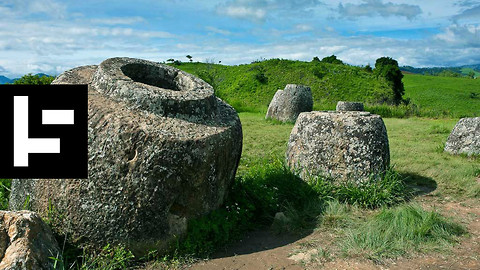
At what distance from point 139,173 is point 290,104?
51.5 feet

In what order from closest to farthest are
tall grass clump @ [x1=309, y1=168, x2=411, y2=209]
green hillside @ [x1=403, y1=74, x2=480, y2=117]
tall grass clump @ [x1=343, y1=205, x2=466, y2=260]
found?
tall grass clump @ [x1=343, y1=205, x2=466, y2=260] < tall grass clump @ [x1=309, y1=168, x2=411, y2=209] < green hillside @ [x1=403, y1=74, x2=480, y2=117]

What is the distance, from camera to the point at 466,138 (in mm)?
11508

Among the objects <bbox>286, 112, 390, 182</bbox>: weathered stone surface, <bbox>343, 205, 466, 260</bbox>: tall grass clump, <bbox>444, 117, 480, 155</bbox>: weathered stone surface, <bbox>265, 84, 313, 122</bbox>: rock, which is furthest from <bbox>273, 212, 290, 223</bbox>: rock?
<bbox>265, 84, 313, 122</bbox>: rock

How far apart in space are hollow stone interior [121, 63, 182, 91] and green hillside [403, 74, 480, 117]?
3705 cm

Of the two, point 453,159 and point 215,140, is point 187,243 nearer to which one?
point 215,140

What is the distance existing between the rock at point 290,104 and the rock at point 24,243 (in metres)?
16.0

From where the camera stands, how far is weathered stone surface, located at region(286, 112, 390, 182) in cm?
773

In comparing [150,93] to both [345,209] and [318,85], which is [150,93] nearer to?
[345,209]

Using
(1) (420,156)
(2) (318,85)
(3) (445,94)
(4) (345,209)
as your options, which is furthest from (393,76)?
(4) (345,209)

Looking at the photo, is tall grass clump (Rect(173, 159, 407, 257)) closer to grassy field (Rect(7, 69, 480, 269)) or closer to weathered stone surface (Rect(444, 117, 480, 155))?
grassy field (Rect(7, 69, 480, 269))

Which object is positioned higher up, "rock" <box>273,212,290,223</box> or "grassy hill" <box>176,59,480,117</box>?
"grassy hill" <box>176,59,480,117</box>

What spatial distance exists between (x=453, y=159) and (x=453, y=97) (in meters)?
41.4

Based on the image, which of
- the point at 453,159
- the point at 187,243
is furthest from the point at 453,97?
the point at 187,243

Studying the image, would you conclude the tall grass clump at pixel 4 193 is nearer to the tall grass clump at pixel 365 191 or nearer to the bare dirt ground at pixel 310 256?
the bare dirt ground at pixel 310 256
